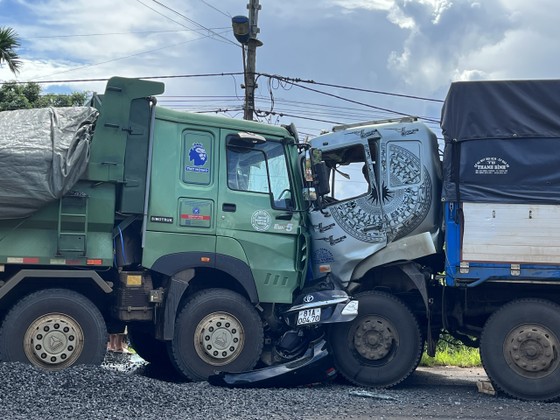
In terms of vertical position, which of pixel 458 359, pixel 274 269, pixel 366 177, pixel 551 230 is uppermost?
pixel 366 177

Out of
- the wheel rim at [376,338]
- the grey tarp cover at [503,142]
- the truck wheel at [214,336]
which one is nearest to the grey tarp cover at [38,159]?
the truck wheel at [214,336]

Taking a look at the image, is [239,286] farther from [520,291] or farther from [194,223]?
[520,291]

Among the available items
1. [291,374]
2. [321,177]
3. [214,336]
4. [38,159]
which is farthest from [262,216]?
[38,159]

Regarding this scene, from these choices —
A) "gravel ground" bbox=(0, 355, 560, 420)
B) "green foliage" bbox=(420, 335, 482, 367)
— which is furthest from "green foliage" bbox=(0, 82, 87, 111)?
"gravel ground" bbox=(0, 355, 560, 420)

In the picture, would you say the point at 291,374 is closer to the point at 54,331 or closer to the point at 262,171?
the point at 262,171

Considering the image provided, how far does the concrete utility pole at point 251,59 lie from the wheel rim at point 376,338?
11.0 metres

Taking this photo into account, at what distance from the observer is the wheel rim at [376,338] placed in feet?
28.8

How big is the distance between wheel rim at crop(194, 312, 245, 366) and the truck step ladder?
1601mm

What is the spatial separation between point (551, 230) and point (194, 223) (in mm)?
3969

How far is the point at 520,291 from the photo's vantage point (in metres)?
8.61

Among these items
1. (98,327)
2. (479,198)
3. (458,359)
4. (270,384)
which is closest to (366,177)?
(479,198)

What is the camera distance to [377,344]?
8.77 metres

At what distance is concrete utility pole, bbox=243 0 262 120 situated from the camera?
18422mm

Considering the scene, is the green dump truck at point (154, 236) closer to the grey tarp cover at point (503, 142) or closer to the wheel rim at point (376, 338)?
the wheel rim at point (376, 338)
